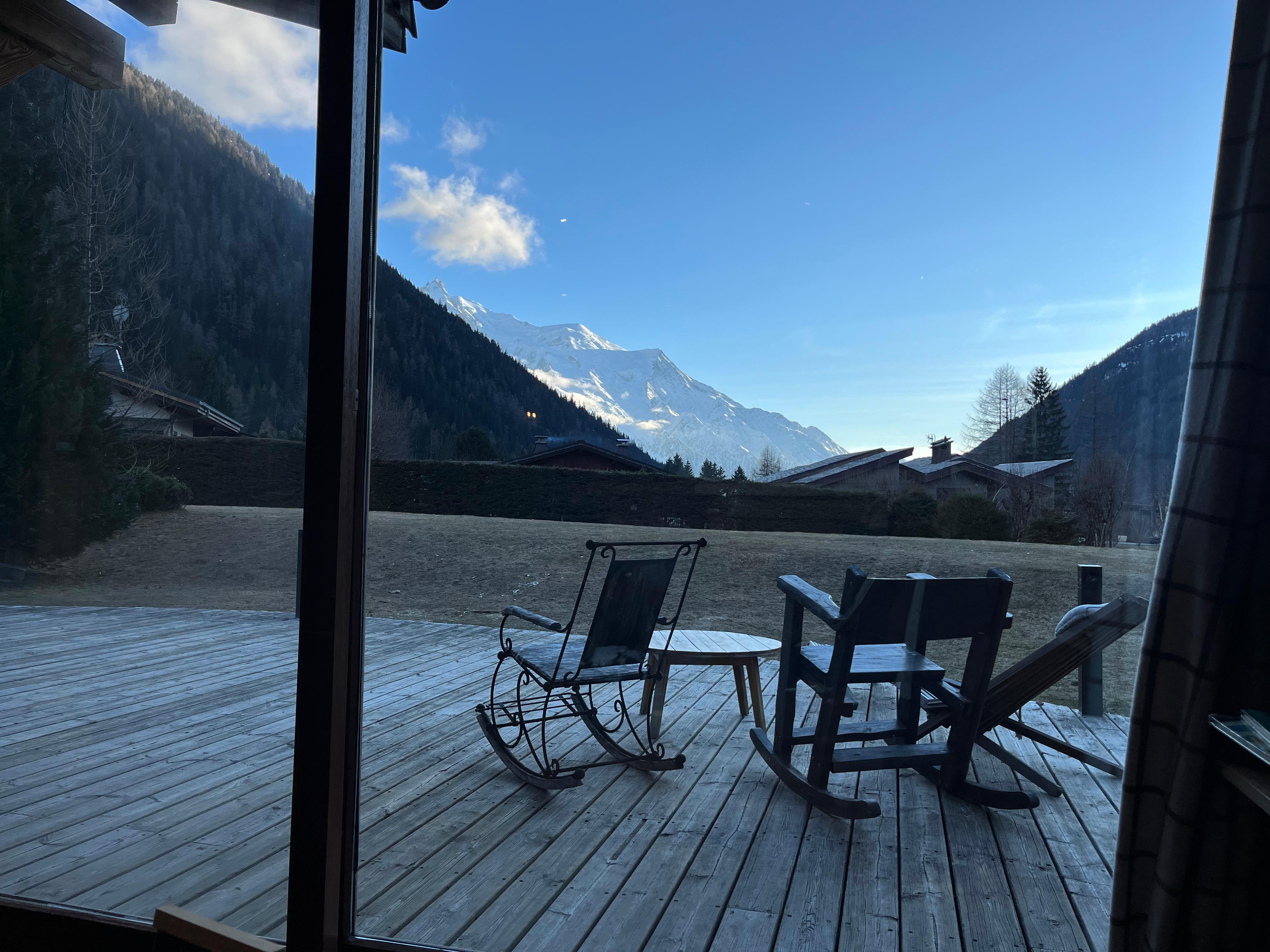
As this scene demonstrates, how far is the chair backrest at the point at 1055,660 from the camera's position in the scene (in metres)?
1.57

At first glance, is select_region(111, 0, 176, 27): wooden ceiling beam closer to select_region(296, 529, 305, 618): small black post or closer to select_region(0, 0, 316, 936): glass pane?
select_region(0, 0, 316, 936): glass pane

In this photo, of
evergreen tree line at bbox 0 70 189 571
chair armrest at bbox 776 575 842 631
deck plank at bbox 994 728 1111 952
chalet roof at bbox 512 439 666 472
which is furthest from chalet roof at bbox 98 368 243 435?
deck plank at bbox 994 728 1111 952

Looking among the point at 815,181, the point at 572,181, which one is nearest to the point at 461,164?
the point at 572,181

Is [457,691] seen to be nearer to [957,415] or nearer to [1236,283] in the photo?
[957,415]

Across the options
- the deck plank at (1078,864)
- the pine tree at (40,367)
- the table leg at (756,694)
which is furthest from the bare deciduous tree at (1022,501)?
the pine tree at (40,367)

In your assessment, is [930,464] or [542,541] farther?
[542,541]

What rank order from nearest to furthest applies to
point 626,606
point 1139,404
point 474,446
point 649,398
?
point 1139,404 → point 626,606 → point 474,446 → point 649,398

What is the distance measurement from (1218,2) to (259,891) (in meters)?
2.58

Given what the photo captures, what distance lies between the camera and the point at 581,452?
351 cm

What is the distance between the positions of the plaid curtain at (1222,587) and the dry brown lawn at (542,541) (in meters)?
0.16

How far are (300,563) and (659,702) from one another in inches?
76.4

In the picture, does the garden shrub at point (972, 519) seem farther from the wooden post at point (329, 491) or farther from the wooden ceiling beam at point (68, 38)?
the wooden ceiling beam at point (68, 38)

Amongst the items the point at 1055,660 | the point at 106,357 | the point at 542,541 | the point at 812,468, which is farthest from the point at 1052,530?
the point at 542,541

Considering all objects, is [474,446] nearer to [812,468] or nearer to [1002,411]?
[812,468]
